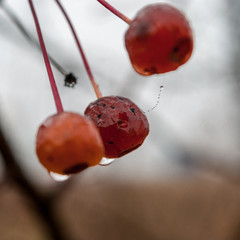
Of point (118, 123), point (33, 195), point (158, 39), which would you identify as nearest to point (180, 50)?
point (158, 39)

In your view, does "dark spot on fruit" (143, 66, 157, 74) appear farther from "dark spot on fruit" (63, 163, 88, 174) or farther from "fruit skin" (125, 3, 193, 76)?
"dark spot on fruit" (63, 163, 88, 174)

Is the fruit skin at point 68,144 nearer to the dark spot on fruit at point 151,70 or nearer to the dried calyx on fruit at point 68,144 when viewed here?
the dried calyx on fruit at point 68,144

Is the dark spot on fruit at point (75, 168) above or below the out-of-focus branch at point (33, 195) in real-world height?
below

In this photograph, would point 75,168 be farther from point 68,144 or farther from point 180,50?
point 180,50

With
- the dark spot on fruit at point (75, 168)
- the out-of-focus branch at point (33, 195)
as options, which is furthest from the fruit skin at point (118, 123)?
the out-of-focus branch at point (33, 195)

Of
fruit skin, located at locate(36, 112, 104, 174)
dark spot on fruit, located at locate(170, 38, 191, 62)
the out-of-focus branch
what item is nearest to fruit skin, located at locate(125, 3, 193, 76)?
dark spot on fruit, located at locate(170, 38, 191, 62)
